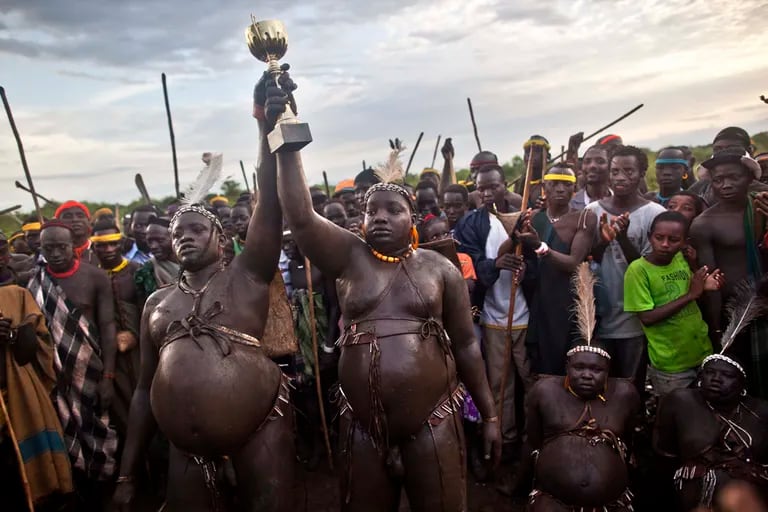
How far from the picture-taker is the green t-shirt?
441cm

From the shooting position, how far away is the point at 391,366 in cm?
291

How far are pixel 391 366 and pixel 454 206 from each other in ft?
11.5

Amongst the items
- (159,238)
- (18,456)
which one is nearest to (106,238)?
(159,238)

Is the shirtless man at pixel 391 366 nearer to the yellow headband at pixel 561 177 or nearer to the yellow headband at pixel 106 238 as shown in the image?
the yellow headband at pixel 561 177

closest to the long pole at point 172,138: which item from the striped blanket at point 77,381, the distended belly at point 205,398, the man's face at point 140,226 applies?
the man's face at point 140,226

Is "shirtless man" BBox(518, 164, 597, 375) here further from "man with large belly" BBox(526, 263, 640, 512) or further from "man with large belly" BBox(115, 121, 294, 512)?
"man with large belly" BBox(115, 121, 294, 512)

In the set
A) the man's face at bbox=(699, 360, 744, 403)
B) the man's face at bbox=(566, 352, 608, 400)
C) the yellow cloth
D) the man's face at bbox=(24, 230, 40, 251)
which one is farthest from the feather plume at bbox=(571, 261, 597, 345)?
the man's face at bbox=(24, 230, 40, 251)

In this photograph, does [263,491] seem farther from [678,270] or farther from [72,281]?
[678,270]

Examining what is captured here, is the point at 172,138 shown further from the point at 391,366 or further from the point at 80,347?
the point at 391,366

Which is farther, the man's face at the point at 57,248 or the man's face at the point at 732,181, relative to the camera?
the man's face at the point at 57,248

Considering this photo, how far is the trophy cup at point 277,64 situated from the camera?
2506 mm

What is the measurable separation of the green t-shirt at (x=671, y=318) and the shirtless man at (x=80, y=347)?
15.2 feet

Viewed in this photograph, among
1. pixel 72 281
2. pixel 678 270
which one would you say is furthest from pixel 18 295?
pixel 678 270

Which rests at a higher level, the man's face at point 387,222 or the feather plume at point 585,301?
the man's face at point 387,222
